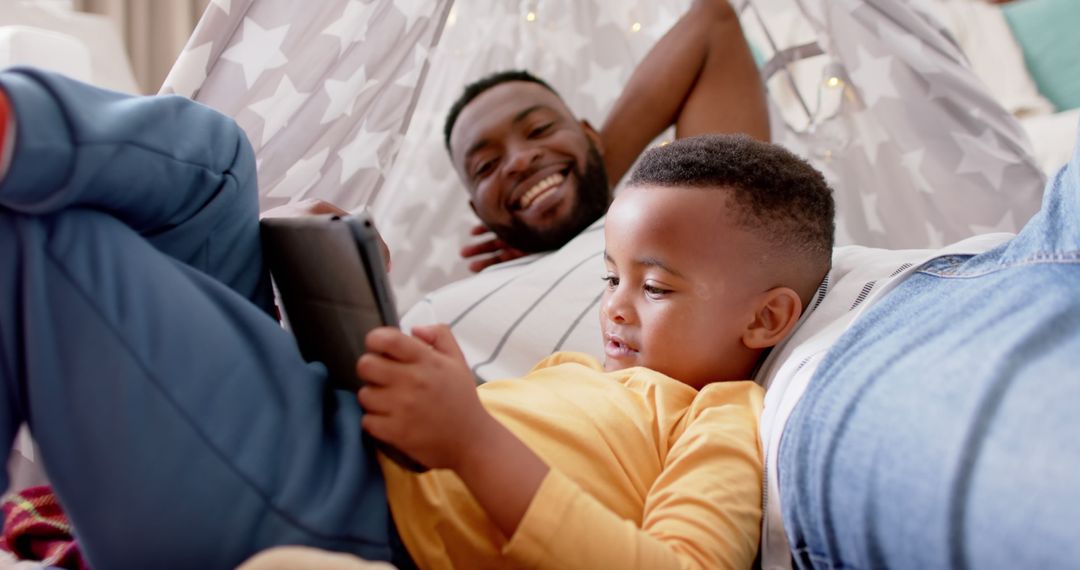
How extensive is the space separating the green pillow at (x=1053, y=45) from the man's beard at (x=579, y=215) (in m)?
1.61

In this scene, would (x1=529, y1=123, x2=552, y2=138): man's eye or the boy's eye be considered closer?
the boy's eye

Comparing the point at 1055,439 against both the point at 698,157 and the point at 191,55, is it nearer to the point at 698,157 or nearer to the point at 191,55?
the point at 698,157

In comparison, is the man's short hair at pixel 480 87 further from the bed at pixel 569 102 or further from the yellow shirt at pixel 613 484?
the yellow shirt at pixel 613 484

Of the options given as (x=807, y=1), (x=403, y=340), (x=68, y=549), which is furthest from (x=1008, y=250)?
(x=807, y=1)

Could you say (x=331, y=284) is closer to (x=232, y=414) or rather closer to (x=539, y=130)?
(x=232, y=414)

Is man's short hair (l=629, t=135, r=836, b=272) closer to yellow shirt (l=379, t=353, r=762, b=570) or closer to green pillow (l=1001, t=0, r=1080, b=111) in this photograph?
yellow shirt (l=379, t=353, r=762, b=570)

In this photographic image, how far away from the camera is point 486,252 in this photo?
169 cm

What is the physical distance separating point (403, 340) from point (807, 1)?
1328mm

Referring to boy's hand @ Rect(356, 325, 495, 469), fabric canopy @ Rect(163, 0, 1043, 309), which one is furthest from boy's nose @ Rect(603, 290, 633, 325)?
fabric canopy @ Rect(163, 0, 1043, 309)

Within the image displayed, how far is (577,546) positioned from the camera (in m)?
0.54

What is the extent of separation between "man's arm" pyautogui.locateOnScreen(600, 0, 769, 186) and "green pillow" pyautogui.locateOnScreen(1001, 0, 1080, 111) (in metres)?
1.25

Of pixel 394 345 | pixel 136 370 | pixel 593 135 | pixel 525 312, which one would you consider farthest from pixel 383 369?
pixel 593 135

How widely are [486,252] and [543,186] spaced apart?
0.25m

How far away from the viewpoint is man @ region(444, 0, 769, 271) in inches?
59.4
